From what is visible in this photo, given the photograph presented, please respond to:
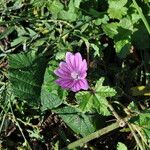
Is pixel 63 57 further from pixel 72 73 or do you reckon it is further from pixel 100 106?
pixel 100 106

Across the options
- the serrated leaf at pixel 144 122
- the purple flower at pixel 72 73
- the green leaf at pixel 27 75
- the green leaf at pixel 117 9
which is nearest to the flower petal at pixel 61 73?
the purple flower at pixel 72 73

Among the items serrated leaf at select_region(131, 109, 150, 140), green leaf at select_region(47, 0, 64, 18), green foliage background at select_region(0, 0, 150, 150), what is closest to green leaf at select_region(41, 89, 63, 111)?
green foliage background at select_region(0, 0, 150, 150)

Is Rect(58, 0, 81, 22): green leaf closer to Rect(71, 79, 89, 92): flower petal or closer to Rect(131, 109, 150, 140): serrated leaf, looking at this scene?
Rect(71, 79, 89, 92): flower petal

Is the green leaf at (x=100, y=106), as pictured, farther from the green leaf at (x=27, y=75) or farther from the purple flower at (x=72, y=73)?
the green leaf at (x=27, y=75)

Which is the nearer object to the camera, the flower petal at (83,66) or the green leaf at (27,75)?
the flower petal at (83,66)

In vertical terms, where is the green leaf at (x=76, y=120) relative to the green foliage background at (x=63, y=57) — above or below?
below

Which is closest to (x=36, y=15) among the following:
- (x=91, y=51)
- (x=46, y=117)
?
(x=91, y=51)

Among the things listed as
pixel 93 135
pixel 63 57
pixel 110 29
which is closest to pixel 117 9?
pixel 110 29

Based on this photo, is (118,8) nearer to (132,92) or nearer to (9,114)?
(132,92)
